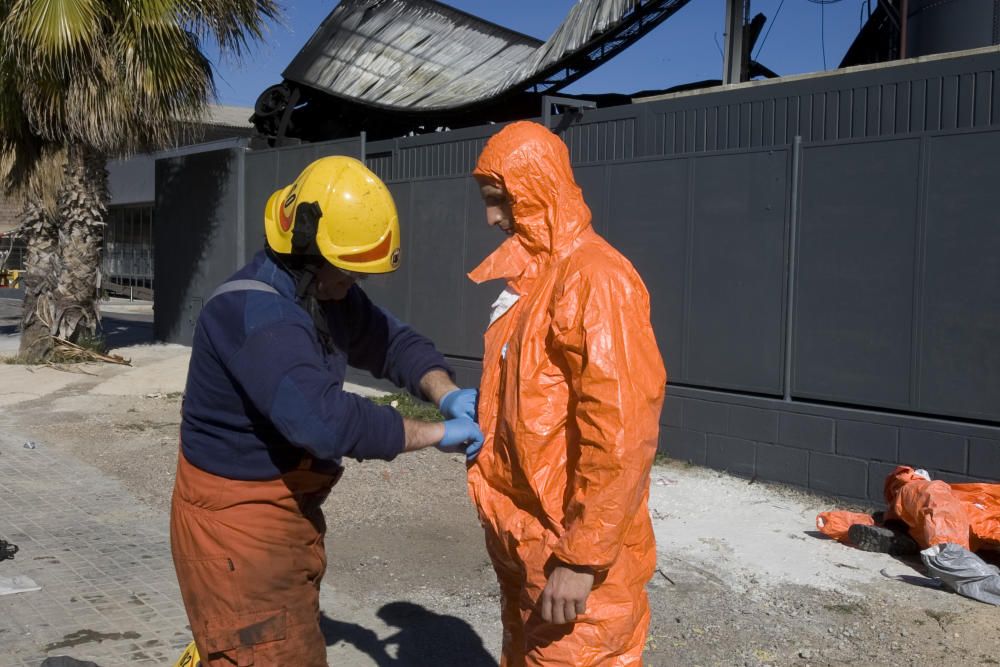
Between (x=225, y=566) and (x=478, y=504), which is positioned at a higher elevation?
(x=478, y=504)

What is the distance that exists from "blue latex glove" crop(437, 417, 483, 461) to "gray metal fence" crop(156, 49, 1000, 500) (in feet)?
15.2

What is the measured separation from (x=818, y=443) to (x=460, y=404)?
4.69m

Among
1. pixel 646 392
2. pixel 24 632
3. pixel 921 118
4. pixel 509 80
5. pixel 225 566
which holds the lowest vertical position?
pixel 24 632

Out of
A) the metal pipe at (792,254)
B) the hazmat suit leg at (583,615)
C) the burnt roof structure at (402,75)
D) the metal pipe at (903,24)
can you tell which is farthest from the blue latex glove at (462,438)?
the burnt roof structure at (402,75)

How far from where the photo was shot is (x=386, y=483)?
24.8ft

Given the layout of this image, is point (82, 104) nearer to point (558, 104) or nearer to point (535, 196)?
point (558, 104)

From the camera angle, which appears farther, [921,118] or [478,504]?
[921,118]

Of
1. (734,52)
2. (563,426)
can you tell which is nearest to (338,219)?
(563,426)

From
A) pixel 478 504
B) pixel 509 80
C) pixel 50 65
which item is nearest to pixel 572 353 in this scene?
pixel 478 504

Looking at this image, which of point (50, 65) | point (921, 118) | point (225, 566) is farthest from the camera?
point (50, 65)

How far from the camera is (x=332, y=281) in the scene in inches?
109

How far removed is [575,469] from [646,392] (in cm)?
26

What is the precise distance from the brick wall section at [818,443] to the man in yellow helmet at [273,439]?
465cm

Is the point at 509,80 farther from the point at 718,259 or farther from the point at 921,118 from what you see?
the point at 921,118
